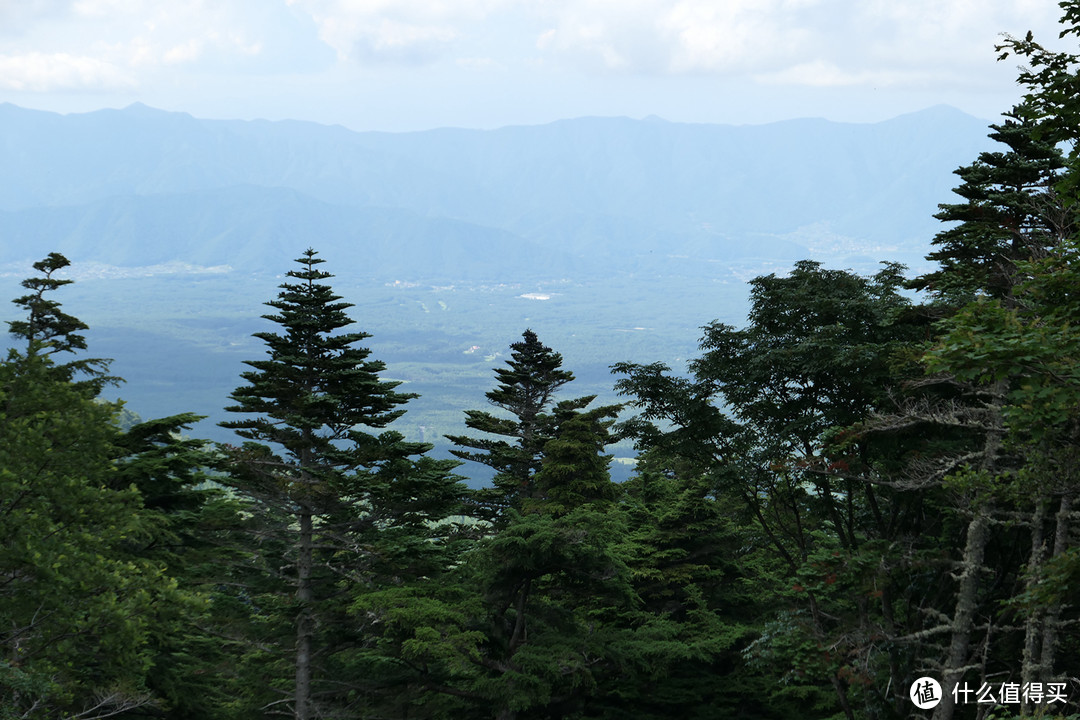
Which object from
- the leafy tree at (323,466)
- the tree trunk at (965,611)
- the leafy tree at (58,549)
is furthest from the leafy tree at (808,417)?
the leafy tree at (58,549)

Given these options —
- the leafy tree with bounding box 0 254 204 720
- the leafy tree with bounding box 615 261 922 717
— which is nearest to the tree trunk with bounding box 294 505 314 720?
the leafy tree with bounding box 0 254 204 720

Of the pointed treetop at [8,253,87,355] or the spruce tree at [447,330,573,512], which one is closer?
the pointed treetop at [8,253,87,355]

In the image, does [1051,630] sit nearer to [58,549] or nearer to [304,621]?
[58,549]

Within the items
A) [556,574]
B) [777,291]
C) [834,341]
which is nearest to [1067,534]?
[834,341]

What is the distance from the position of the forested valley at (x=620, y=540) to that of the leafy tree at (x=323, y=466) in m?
0.08

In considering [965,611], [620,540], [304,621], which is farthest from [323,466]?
[965,611]

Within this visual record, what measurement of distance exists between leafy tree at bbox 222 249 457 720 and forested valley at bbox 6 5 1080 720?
79 millimetres

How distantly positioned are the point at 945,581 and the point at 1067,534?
3.94 metres

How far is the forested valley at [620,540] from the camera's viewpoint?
464 inches

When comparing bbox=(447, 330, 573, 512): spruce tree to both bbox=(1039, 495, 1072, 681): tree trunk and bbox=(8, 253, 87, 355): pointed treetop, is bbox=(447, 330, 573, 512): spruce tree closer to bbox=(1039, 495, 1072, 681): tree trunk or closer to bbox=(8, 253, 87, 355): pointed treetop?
bbox=(8, 253, 87, 355): pointed treetop

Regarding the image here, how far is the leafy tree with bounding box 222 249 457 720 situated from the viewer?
1883 centimetres

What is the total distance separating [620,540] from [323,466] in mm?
7493

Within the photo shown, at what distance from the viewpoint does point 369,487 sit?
18.8 m

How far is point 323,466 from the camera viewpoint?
19281mm
